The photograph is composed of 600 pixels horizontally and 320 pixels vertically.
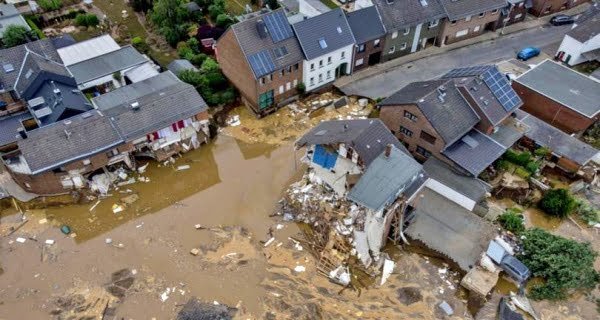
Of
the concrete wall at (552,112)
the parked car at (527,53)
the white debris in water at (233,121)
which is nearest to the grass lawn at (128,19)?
the white debris in water at (233,121)

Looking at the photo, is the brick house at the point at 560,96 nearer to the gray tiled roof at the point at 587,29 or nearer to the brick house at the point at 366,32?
the gray tiled roof at the point at 587,29

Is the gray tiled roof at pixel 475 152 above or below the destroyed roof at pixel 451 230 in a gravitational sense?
above

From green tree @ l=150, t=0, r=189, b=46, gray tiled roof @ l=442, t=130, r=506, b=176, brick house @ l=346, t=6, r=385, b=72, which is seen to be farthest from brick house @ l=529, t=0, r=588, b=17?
green tree @ l=150, t=0, r=189, b=46

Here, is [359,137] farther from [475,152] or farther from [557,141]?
[557,141]

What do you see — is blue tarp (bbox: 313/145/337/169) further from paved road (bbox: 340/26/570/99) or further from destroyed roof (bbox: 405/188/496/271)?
paved road (bbox: 340/26/570/99)

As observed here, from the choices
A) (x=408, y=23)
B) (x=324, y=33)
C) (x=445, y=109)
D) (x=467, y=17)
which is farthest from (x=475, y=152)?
(x=467, y=17)

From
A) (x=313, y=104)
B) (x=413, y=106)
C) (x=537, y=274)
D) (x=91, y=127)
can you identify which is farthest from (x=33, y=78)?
(x=537, y=274)
